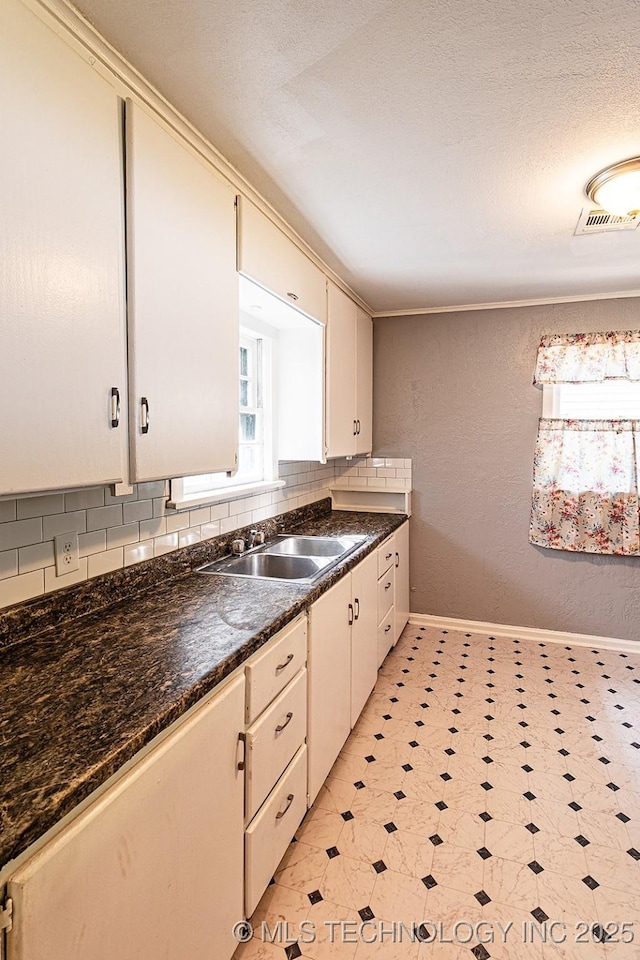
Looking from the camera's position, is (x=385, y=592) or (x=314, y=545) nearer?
(x=314, y=545)

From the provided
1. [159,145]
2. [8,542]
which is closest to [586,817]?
[8,542]

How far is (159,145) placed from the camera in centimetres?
136

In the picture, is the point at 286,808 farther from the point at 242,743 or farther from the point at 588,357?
the point at 588,357

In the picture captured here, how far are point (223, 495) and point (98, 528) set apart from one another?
28.6 inches

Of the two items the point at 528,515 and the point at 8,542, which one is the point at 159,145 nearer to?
the point at 8,542

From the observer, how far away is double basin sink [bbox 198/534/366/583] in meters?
2.15

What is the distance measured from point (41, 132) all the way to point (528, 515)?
3.32m

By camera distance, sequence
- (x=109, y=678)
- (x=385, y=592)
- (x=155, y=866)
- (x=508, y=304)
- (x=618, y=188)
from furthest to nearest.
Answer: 1. (x=508, y=304)
2. (x=385, y=592)
3. (x=618, y=188)
4. (x=109, y=678)
5. (x=155, y=866)

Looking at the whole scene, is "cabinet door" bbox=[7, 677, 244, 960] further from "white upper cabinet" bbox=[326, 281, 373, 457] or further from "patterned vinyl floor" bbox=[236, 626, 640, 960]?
"white upper cabinet" bbox=[326, 281, 373, 457]

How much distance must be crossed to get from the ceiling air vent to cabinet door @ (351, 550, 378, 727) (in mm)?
1747

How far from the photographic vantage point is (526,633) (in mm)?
3541

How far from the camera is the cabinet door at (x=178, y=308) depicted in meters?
1.31

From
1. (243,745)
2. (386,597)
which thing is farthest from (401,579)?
(243,745)

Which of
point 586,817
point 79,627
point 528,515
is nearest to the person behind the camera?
point 79,627
